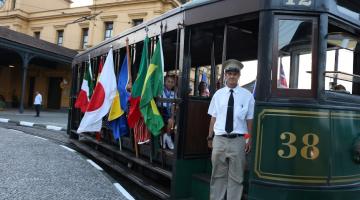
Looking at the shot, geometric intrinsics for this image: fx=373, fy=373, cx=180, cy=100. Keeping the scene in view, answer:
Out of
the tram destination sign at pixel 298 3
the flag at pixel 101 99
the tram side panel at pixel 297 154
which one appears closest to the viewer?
the tram side panel at pixel 297 154

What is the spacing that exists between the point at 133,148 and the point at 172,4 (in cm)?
2306

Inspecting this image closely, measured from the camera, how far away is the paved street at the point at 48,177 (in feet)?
16.3

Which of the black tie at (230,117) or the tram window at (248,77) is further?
the tram window at (248,77)

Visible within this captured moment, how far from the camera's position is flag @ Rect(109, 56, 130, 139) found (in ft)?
19.9

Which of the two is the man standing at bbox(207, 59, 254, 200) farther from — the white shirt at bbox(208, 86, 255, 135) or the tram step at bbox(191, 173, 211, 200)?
the tram step at bbox(191, 173, 211, 200)

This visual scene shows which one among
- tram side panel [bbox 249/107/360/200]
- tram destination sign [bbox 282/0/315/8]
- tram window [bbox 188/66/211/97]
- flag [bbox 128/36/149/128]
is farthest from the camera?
tram window [bbox 188/66/211/97]

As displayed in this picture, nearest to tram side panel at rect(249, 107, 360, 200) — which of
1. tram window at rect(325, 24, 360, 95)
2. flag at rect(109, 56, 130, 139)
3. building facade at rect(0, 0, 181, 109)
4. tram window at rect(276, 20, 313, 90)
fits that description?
tram window at rect(276, 20, 313, 90)

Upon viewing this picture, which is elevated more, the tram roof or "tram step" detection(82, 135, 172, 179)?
the tram roof

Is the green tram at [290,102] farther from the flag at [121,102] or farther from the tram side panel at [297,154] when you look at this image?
the flag at [121,102]

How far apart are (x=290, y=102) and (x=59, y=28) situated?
3329cm

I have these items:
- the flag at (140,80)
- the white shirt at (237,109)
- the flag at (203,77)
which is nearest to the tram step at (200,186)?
the white shirt at (237,109)

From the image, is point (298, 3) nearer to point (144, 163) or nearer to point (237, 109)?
point (237, 109)

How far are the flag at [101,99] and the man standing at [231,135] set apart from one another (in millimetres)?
2856

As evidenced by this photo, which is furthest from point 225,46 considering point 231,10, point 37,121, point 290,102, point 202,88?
point 37,121
